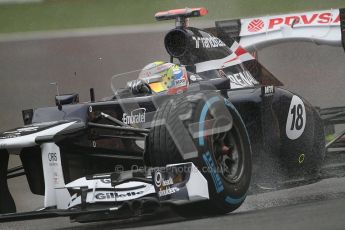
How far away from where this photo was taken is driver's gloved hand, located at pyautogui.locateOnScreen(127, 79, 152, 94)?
8.30 m

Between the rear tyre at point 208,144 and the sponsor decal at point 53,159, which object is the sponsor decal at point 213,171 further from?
the sponsor decal at point 53,159

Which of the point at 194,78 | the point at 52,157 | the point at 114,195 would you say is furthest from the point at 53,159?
the point at 194,78

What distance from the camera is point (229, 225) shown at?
6441mm

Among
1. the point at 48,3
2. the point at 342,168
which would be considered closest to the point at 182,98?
the point at 342,168

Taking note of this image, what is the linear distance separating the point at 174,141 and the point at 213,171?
39 cm

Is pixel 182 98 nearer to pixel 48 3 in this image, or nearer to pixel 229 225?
pixel 229 225

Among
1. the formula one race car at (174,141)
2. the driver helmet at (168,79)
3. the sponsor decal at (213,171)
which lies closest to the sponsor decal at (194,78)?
the formula one race car at (174,141)

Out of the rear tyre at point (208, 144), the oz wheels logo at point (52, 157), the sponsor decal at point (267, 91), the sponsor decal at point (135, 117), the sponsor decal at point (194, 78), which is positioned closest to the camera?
the rear tyre at point (208, 144)

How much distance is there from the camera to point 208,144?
7031 millimetres

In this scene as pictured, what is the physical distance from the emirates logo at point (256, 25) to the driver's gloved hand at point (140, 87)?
2.35 metres

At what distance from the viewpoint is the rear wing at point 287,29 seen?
989 cm

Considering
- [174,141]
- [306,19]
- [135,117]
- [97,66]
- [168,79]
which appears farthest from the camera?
[97,66]

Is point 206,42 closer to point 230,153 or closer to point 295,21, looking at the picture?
point 295,21

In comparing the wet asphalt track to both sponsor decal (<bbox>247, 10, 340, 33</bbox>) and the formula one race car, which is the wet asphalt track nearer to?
sponsor decal (<bbox>247, 10, 340, 33</bbox>)
